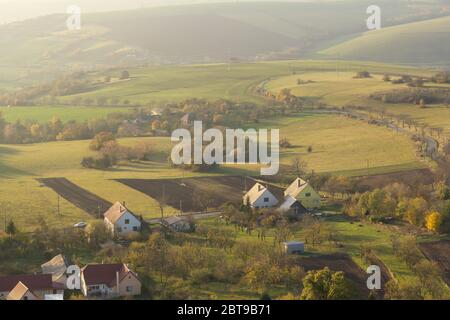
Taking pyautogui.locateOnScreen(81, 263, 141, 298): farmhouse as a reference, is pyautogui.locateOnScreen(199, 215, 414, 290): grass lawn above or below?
below

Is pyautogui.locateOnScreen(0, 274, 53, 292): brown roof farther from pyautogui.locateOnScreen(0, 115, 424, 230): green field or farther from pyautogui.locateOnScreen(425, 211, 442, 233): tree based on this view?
pyautogui.locateOnScreen(425, 211, 442, 233): tree

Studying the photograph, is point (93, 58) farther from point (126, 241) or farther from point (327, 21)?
point (126, 241)

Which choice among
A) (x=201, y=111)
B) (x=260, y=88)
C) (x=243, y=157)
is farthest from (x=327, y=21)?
(x=243, y=157)

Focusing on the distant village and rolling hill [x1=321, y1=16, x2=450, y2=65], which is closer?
the distant village

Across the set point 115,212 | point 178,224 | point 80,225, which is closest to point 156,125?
point 115,212

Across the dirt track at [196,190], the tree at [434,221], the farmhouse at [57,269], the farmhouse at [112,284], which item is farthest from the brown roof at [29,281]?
the tree at [434,221]

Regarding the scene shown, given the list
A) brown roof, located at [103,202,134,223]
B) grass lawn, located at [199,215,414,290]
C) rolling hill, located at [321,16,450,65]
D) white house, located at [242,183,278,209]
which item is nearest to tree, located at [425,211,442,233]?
grass lawn, located at [199,215,414,290]

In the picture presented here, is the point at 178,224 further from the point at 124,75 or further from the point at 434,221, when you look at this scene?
Answer: the point at 124,75
